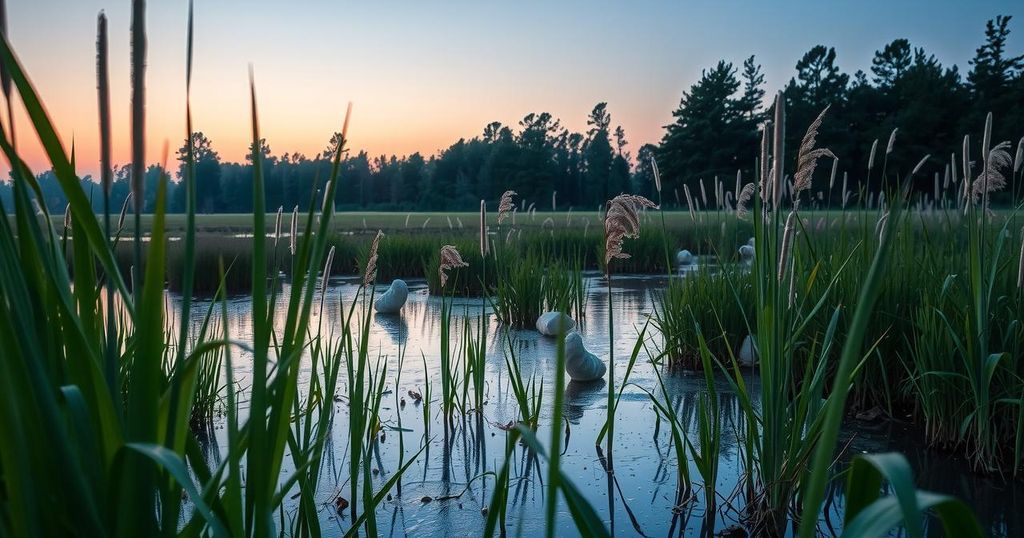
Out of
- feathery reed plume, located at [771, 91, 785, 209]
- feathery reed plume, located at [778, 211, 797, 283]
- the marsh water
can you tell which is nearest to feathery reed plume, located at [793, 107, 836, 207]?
feathery reed plume, located at [778, 211, 797, 283]

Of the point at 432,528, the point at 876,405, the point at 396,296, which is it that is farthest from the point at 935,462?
the point at 396,296

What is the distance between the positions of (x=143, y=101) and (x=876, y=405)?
3.50m

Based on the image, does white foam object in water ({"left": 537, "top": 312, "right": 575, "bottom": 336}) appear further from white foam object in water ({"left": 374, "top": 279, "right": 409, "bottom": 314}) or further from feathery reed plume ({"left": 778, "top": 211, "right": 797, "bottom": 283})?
feathery reed plume ({"left": 778, "top": 211, "right": 797, "bottom": 283})

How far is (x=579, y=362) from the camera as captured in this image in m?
4.20

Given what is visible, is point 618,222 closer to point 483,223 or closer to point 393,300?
point 483,223

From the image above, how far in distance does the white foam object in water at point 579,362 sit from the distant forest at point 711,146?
14363 mm

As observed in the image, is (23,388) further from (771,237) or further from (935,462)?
(935,462)

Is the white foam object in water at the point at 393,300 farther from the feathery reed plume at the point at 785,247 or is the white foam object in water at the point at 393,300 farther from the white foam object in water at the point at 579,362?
the feathery reed plume at the point at 785,247

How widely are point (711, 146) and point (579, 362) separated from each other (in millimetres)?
41119

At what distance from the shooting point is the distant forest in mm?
34500

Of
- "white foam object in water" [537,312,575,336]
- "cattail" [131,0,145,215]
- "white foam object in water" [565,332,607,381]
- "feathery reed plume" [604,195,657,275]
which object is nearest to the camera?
"cattail" [131,0,145,215]

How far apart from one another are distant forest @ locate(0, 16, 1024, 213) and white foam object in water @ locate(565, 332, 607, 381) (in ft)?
47.1

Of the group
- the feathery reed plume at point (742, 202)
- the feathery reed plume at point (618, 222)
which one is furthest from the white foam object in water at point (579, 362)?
the feathery reed plume at point (618, 222)

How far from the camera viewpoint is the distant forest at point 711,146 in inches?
1358
